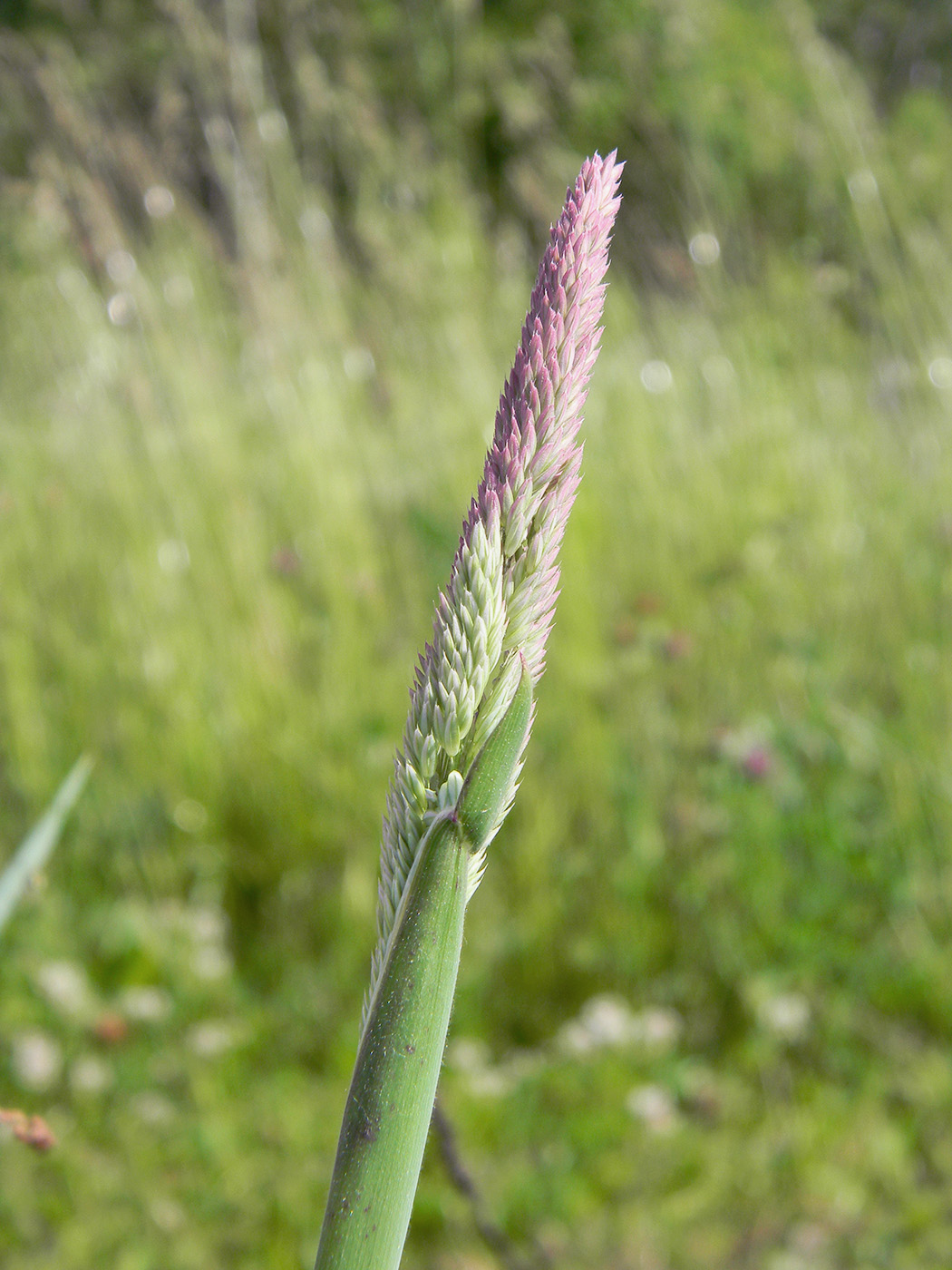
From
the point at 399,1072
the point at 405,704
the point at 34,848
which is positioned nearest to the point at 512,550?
the point at 399,1072

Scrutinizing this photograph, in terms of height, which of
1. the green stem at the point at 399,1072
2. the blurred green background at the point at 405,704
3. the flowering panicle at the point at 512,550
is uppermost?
the blurred green background at the point at 405,704

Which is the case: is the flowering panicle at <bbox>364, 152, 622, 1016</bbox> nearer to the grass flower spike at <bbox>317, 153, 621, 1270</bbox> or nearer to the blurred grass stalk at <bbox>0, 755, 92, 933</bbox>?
the grass flower spike at <bbox>317, 153, 621, 1270</bbox>

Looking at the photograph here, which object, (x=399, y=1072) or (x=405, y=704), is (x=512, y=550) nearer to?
(x=399, y=1072)

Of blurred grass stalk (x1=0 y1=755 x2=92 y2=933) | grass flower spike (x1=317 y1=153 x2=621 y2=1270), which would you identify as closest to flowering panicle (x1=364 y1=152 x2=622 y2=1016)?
grass flower spike (x1=317 y1=153 x2=621 y2=1270)

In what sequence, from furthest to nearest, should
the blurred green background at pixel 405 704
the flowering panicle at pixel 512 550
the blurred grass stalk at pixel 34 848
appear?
the blurred green background at pixel 405 704
the blurred grass stalk at pixel 34 848
the flowering panicle at pixel 512 550

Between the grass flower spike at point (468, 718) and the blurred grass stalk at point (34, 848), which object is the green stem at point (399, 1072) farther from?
the blurred grass stalk at point (34, 848)

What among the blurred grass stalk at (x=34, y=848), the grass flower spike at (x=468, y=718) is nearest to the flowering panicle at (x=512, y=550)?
the grass flower spike at (x=468, y=718)
